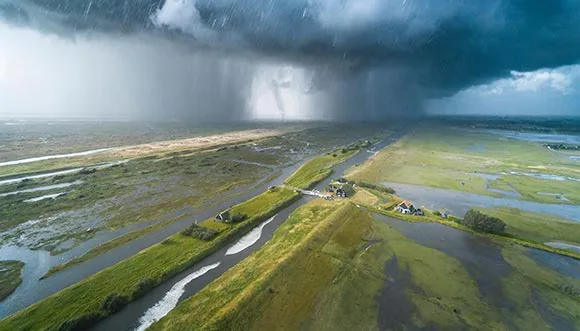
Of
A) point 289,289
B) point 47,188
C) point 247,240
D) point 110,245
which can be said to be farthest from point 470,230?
point 47,188

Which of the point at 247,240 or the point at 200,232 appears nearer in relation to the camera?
the point at 200,232

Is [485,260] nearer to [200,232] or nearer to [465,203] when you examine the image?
[465,203]

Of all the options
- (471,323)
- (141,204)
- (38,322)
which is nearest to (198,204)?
(141,204)

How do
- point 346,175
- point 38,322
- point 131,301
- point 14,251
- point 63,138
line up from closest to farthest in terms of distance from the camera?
point 38,322, point 131,301, point 14,251, point 346,175, point 63,138

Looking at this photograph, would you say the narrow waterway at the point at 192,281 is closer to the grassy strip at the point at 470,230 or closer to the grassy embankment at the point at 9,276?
the grassy embankment at the point at 9,276

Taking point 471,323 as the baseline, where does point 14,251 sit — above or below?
below

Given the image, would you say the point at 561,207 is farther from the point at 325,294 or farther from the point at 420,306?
the point at 325,294
